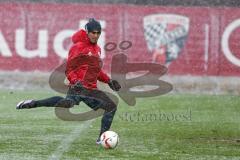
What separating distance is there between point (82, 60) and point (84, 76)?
0.25 metres

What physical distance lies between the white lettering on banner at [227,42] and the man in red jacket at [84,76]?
42.3 feet

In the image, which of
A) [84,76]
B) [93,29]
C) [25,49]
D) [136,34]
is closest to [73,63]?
[84,76]

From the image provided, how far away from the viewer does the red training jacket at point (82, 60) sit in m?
11.5

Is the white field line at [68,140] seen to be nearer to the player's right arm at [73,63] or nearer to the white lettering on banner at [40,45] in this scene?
the player's right arm at [73,63]

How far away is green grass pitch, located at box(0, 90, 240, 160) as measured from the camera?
433 inches

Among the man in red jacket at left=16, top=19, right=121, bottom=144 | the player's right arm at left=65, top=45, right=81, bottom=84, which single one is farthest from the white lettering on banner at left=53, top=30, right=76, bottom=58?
the player's right arm at left=65, top=45, right=81, bottom=84

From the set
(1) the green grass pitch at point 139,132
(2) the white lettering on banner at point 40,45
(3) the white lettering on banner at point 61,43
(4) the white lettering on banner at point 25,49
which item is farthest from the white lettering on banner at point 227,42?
(4) the white lettering on banner at point 25,49

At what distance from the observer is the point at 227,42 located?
80.1 feet

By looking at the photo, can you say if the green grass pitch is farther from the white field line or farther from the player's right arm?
the player's right arm

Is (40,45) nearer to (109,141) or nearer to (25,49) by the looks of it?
(25,49)

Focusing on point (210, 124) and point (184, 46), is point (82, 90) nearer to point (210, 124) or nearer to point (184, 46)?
point (210, 124)

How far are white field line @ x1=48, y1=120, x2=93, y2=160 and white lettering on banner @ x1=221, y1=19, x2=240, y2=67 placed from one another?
9585mm

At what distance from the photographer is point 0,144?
457 inches

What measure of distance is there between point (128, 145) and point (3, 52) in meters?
12.9
